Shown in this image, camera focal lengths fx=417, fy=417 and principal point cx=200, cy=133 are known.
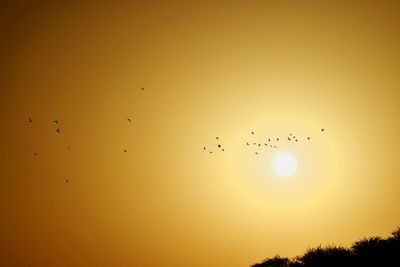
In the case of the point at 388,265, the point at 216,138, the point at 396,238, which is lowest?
the point at 388,265

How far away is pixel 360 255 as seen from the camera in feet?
67.3

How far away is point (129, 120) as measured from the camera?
43906 millimetres

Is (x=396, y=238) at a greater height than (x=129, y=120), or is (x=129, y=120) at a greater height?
(x=129, y=120)

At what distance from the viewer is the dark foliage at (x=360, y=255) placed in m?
18.8

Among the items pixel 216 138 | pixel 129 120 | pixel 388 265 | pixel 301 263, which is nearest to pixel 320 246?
pixel 301 263

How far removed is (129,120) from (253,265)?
70.5ft

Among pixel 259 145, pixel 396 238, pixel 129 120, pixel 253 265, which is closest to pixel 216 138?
pixel 259 145

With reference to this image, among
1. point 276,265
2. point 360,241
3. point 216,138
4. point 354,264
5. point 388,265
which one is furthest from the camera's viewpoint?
point 216,138

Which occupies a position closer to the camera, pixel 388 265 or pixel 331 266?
pixel 388 265

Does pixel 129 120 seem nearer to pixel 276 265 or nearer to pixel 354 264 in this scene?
pixel 276 265

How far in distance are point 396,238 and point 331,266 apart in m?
3.49

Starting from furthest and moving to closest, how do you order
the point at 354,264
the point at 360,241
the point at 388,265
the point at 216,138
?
the point at 216,138 → the point at 360,241 → the point at 354,264 → the point at 388,265

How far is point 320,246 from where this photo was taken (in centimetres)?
2328

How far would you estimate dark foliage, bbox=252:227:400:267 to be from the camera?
61.7 feet
